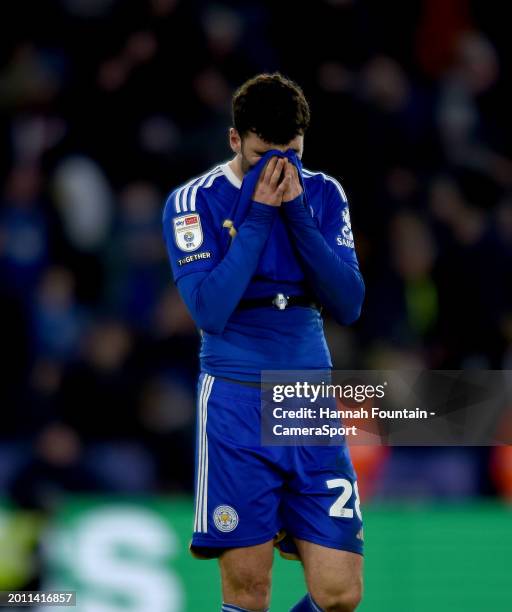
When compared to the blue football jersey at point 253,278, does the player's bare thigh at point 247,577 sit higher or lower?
lower

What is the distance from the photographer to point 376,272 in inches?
271

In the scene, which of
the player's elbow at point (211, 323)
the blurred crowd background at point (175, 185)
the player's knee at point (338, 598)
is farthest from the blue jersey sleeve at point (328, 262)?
the blurred crowd background at point (175, 185)

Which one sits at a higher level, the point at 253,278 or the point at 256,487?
the point at 253,278

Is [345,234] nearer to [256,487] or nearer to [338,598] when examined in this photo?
[256,487]

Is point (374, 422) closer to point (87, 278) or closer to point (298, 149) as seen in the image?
point (298, 149)

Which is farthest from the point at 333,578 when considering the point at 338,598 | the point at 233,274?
the point at 233,274

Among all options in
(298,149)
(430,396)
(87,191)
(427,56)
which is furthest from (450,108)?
(298,149)

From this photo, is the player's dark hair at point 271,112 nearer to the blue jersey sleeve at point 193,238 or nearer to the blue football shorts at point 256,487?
the blue jersey sleeve at point 193,238

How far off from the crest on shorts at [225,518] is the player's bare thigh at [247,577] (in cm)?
7

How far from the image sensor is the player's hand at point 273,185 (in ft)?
12.2

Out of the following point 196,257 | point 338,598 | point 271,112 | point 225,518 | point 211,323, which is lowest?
point 338,598

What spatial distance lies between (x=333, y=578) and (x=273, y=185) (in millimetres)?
1177

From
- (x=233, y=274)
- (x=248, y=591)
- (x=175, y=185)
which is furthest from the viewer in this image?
(x=175, y=185)

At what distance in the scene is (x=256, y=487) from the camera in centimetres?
383
